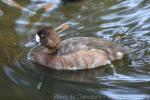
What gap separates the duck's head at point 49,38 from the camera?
7705mm

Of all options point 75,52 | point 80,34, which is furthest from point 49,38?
point 80,34

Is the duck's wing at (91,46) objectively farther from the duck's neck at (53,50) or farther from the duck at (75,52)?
the duck's neck at (53,50)

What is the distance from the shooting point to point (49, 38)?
7723 mm

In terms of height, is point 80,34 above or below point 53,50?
above

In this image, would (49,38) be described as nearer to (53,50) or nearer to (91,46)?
(53,50)

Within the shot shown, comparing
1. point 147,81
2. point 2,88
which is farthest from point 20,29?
point 147,81

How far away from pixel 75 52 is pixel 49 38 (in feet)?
1.53

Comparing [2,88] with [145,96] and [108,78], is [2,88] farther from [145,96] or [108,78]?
[145,96]

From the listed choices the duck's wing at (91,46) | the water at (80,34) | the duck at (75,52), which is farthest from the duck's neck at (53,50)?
the water at (80,34)

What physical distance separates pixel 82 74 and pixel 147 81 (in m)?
1.01

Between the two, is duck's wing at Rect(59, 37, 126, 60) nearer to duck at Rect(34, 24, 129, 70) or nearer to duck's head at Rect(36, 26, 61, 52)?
duck at Rect(34, 24, 129, 70)

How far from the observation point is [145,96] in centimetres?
665

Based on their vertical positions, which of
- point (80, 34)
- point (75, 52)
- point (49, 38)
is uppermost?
point (80, 34)

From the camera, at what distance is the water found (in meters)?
6.90
